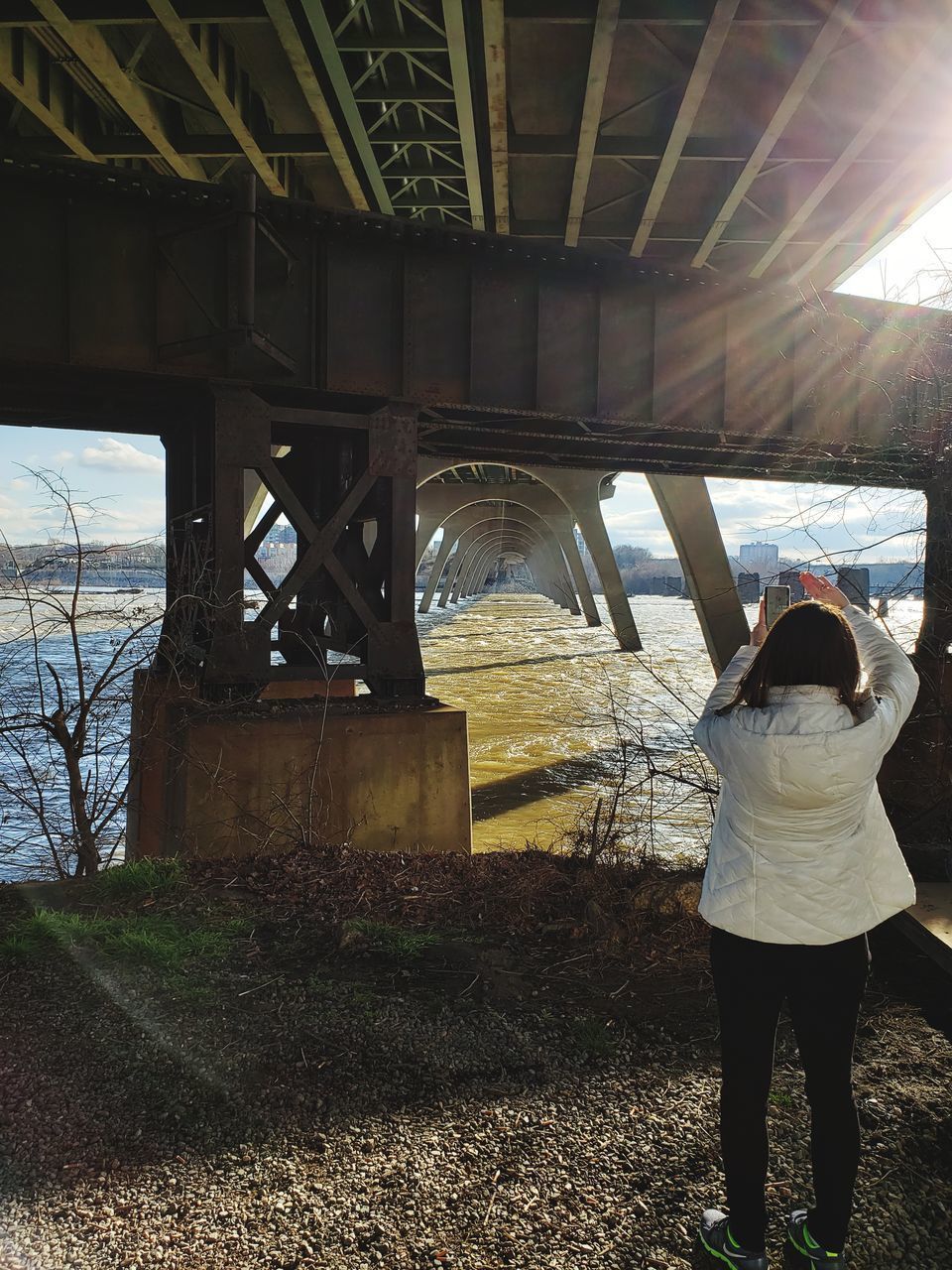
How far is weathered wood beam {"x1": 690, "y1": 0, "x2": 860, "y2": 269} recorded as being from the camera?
27.1 ft

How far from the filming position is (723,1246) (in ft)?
7.20

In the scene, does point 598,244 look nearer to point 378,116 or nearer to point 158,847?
point 378,116

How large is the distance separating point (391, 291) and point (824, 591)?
7.08 m

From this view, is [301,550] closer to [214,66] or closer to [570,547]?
[214,66]

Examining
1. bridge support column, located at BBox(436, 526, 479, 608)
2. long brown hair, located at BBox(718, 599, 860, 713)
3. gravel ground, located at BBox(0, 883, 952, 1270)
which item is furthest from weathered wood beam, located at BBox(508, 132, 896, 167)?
bridge support column, located at BBox(436, 526, 479, 608)

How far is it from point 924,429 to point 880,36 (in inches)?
228

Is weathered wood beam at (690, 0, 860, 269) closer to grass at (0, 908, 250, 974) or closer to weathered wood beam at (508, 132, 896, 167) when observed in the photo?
weathered wood beam at (508, 132, 896, 167)

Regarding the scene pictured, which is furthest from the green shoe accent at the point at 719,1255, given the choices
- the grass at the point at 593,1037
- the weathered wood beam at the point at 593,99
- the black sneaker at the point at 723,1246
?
the weathered wood beam at the point at 593,99

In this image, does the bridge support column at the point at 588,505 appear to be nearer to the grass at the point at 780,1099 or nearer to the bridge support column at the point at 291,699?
the bridge support column at the point at 291,699

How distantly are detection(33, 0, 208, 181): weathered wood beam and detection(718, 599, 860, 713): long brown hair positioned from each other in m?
9.13

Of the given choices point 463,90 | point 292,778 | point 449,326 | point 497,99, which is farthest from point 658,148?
point 292,778

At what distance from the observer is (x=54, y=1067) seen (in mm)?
3074

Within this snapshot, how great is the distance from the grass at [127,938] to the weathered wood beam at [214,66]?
8.17 m

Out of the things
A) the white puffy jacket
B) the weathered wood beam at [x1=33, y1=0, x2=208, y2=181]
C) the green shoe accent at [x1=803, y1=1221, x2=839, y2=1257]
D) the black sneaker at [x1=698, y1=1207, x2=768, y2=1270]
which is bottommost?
the black sneaker at [x1=698, y1=1207, x2=768, y2=1270]
